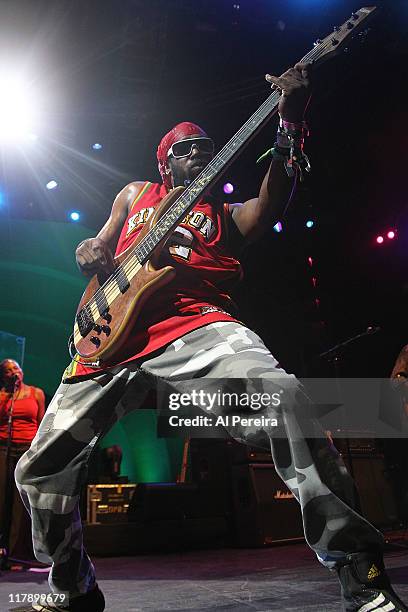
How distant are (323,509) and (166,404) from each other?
4.02ft

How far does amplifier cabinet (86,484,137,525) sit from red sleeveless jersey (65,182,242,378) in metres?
3.99

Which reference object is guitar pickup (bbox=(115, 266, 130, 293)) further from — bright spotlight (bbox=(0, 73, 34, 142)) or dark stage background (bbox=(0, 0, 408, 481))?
bright spotlight (bbox=(0, 73, 34, 142))

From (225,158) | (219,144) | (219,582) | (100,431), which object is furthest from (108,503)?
→ (225,158)

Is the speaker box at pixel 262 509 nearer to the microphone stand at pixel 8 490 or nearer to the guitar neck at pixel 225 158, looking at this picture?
the microphone stand at pixel 8 490

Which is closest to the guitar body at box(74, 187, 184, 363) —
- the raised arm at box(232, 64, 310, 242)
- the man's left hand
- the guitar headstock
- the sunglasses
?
the raised arm at box(232, 64, 310, 242)

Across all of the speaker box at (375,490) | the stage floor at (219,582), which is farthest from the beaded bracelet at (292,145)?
the speaker box at (375,490)

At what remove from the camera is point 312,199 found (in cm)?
674

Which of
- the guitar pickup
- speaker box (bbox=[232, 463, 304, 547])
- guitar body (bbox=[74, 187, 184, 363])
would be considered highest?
the guitar pickup

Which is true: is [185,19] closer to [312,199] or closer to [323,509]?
[312,199]

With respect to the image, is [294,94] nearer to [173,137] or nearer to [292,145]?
[292,145]

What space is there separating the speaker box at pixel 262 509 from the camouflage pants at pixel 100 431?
3706 millimetres

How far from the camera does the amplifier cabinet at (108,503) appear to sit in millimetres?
5266

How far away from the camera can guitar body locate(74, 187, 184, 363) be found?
5.88 ft

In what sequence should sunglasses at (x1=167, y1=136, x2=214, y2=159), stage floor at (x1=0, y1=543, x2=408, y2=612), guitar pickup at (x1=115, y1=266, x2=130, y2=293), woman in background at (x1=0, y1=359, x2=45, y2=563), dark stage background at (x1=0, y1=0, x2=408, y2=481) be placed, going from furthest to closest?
1. dark stage background at (x1=0, y1=0, x2=408, y2=481)
2. woman in background at (x1=0, y1=359, x2=45, y2=563)
3. sunglasses at (x1=167, y1=136, x2=214, y2=159)
4. stage floor at (x1=0, y1=543, x2=408, y2=612)
5. guitar pickup at (x1=115, y1=266, x2=130, y2=293)
